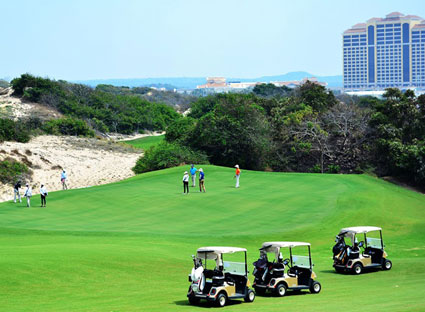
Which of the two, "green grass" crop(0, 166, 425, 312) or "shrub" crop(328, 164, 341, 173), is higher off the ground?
"green grass" crop(0, 166, 425, 312)

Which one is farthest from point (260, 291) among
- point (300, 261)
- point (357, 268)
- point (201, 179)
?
point (201, 179)

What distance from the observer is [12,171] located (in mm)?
63938

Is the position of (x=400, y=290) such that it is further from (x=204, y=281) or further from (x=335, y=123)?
(x=335, y=123)

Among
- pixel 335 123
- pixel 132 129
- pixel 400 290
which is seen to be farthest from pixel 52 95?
pixel 400 290

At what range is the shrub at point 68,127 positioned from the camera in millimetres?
90000

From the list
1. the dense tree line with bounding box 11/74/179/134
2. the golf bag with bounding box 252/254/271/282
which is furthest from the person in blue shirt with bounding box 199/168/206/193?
the dense tree line with bounding box 11/74/179/134

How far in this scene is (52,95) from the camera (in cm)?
11275

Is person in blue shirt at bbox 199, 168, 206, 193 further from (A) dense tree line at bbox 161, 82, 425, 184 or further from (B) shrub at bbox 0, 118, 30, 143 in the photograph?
(B) shrub at bbox 0, 118, 30, 143

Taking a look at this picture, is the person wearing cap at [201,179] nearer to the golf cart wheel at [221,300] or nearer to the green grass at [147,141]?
the golf cart wheel at [221,300]

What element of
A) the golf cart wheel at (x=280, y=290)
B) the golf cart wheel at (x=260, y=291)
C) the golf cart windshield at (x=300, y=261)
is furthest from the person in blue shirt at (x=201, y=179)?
the golf cart wheel at (x=280, y=290)

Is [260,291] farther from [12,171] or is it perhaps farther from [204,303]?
[12,171]

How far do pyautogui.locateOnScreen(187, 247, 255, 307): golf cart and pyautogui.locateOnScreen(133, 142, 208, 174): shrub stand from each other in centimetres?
4720

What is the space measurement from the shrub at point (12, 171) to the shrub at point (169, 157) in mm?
11679

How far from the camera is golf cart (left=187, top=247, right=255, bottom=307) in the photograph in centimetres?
1905
